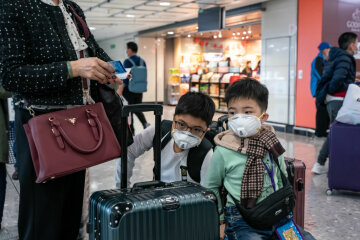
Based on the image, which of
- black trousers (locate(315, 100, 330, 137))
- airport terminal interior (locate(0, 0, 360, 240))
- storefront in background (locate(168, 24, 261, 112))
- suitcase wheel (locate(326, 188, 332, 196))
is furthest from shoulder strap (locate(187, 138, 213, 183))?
storefront in background (locate(168, 24, 261, 112))

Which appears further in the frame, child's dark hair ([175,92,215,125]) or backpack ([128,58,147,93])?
backpack ([128,58,147,93])

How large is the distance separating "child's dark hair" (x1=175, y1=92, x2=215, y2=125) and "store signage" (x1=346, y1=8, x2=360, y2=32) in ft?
21.9

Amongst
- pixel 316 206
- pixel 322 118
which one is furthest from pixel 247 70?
pixel 316 206

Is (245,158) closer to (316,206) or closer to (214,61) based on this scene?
(316,206)

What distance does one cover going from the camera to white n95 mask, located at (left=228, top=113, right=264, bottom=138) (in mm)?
1709

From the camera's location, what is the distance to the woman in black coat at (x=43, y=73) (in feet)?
4.13

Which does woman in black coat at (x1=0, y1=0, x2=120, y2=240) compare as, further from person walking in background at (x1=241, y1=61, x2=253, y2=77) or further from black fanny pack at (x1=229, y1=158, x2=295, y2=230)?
person walking in background at (x1=241, y1=61, x2=253, y2=77)

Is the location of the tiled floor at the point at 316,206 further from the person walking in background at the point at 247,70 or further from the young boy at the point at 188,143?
the person walking in background at the point at 247,70

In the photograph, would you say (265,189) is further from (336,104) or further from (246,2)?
(246,2)

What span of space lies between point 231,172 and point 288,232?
327 mm

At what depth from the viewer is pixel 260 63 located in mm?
10273

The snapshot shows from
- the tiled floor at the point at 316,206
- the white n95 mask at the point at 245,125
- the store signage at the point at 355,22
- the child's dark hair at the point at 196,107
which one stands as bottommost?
the tiled floor at the point at 316,206

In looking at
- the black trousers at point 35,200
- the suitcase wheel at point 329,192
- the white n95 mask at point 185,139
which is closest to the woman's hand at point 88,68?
the black trousers at point 35,200

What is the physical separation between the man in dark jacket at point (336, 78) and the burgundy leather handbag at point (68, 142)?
3.54 metres
